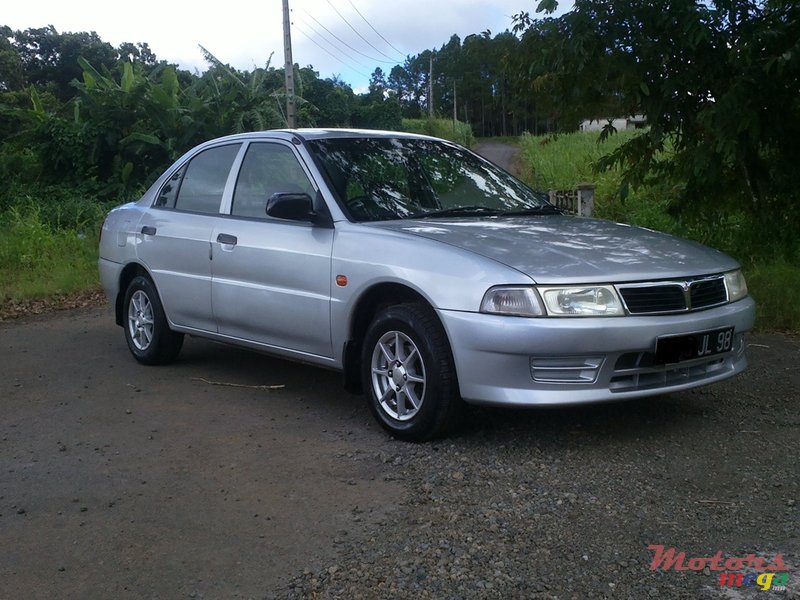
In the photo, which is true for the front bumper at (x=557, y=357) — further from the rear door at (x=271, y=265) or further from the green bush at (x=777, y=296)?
the green bush at (x=777, y=296)

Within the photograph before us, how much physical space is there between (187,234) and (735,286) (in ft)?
11.7

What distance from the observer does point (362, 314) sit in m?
5.21

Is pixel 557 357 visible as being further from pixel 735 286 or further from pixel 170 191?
pixel 170 191

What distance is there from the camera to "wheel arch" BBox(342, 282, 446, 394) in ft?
16.4

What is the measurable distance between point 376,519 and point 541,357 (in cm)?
114

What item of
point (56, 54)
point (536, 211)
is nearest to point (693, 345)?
point (536, 211)

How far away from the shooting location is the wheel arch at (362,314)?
4.99 m

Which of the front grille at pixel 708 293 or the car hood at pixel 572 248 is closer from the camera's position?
the car hood at pixel 572 248

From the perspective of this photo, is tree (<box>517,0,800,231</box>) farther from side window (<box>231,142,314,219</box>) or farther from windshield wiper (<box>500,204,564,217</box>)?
side window (<box>231,142,314,219</box>)

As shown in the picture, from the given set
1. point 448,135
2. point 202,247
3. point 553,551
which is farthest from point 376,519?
point 448,135

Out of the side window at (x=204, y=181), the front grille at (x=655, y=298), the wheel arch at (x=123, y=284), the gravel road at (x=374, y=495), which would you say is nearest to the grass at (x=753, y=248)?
the gravel road at (x=374, y=495)

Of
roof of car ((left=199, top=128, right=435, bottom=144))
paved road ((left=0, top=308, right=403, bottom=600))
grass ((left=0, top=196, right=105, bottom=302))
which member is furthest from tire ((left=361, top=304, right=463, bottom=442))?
grass ((left=0, top=196, right=105, bottom=302))

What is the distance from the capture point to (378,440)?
502cm

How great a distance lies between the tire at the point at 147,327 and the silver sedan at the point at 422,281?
0.03 m
